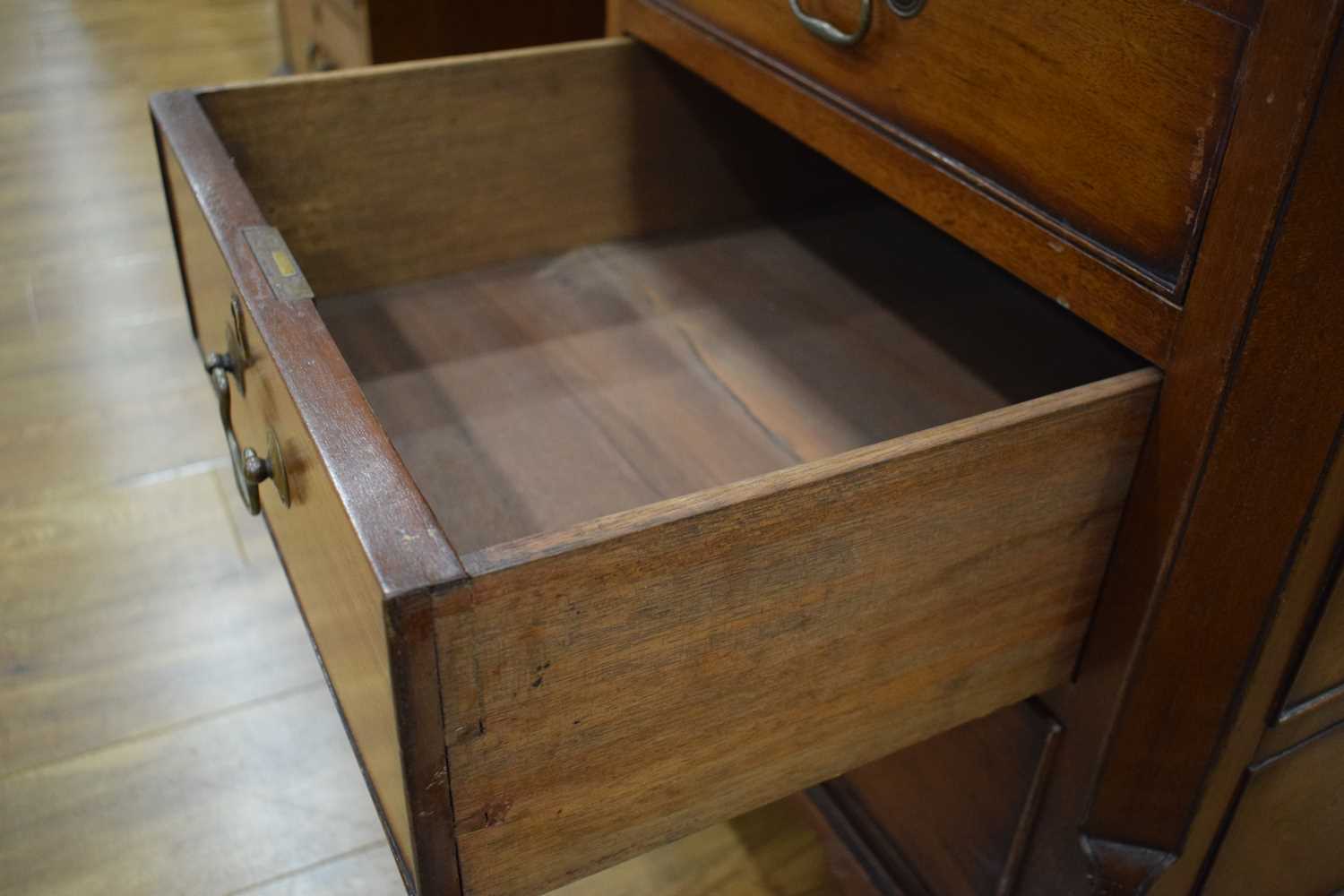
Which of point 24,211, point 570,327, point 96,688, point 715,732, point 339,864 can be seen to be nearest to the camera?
point 715,732

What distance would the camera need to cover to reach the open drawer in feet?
1.38

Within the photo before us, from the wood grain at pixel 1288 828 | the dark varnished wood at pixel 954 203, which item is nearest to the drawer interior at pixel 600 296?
the dark varnished wood at pixel 954 203

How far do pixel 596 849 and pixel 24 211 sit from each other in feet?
5.05

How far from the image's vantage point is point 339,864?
90cm

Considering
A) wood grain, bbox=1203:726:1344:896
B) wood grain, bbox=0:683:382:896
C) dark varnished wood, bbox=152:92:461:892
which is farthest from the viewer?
wood grain, bbox=0:683:382:896

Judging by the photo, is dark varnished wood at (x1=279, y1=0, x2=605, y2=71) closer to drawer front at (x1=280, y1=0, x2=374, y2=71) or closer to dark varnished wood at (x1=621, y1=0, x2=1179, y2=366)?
drawer front at (x1=280, y1=0, x2=374, y2=71)

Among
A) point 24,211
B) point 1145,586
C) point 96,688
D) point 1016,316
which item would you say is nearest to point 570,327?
point 1016,316

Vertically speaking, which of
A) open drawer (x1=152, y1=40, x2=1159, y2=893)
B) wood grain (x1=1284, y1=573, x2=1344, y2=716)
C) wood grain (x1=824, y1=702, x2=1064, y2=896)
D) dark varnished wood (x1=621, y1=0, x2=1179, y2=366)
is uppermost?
dark varnished wood (x1=621, y1=0, x2=1179, y2=366)

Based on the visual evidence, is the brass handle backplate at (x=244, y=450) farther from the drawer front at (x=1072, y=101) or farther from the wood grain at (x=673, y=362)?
the drawer front at (x=1072, y=101)

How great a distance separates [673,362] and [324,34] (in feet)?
3.35

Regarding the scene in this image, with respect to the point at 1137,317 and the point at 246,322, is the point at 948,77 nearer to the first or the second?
the point at 1137,317

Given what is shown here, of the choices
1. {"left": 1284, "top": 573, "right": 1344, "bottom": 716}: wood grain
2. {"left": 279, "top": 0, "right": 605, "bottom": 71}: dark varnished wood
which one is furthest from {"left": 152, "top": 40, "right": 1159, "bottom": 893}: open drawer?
{"left": 279, "top": 0, "right": 605, "bottom": 71}: dark varnished wood

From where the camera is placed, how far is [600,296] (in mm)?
810

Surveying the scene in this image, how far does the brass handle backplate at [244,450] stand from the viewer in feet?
1.71
